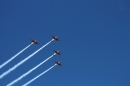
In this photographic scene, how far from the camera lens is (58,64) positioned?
506 ft

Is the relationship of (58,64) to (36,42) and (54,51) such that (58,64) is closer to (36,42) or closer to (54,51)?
(54,51)

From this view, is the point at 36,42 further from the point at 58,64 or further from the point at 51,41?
the point at 58,64

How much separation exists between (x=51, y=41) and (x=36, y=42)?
895 cm

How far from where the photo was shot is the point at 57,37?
14962 cm

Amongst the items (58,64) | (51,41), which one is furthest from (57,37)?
(58,64)

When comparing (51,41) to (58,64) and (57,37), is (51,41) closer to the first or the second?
(57,37)

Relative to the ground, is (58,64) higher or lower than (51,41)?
lower

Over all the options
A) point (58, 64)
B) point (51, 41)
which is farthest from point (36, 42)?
point (58, 64)

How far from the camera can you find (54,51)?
5969 inches

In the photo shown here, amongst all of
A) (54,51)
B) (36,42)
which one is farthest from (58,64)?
(36,42)

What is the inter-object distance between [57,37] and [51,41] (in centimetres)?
443

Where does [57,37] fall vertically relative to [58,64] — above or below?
above

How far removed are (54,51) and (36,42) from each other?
12.7m

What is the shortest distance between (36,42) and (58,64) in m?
20.1
